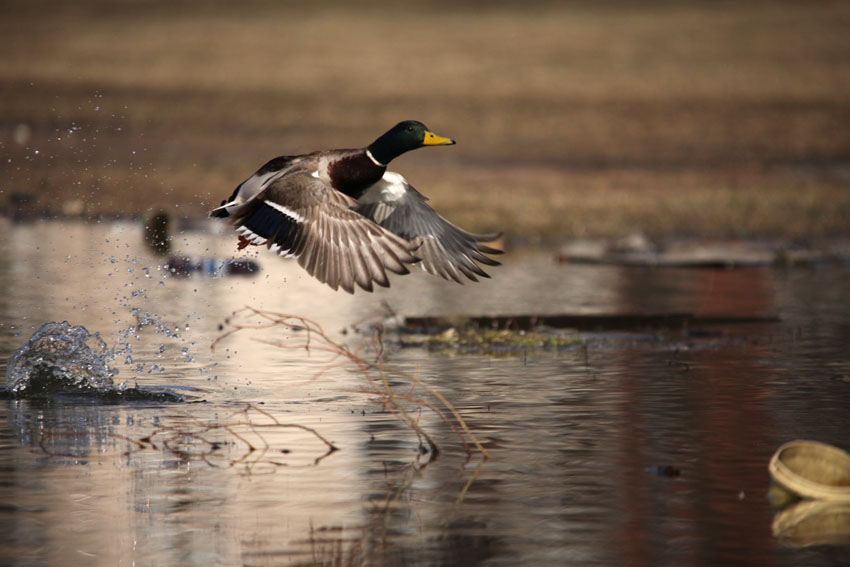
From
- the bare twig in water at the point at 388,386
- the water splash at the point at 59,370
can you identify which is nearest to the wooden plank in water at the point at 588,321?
the bare twig in water at the point at 388,386

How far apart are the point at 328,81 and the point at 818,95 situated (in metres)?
16.6

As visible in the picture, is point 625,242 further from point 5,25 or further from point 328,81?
point 5,25

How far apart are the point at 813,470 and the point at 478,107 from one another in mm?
39141

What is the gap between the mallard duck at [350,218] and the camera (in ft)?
29.9

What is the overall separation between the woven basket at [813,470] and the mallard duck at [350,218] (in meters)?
2.53

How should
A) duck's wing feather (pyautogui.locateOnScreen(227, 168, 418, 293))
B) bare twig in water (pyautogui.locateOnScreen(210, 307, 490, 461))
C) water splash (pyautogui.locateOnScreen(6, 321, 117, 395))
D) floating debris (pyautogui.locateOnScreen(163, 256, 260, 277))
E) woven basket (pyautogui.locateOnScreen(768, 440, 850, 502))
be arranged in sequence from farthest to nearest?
floating debris (pyautogui.locateOnScreen(163, 256, 260, 277)) < water splash (pyautogui.locateOnScreen(6, 321, 117, 395)) < duck's wing feather (pyautogui.locateOnScreen(227, 168, 418, 293)) < bare twig in water (pyautogui.locateOnScreen(210, 307, 490, 461)) < woven basket (pyautogui.locateOnScreen(768, 440, 850, 502))

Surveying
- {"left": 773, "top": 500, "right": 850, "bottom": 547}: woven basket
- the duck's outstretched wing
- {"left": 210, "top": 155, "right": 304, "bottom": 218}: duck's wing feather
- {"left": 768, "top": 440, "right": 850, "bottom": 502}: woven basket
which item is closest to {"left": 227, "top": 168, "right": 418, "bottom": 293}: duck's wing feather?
{"left": 210, "top": 155, "right": 304, "bottom": 218}: duck's wing feather

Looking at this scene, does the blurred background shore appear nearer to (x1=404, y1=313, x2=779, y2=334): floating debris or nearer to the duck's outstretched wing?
(x1=404, y1=313, x2=779, y2=334): floating debris

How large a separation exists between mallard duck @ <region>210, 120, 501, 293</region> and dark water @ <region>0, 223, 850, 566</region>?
100 cm

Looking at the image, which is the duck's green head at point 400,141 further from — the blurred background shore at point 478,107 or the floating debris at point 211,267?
the blurred background shore at point 478,107

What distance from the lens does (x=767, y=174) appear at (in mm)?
36281

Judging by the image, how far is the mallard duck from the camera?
9.10m

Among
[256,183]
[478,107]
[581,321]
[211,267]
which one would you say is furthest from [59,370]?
[478,107]

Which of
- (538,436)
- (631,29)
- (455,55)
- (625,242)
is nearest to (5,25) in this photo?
(455,55)
